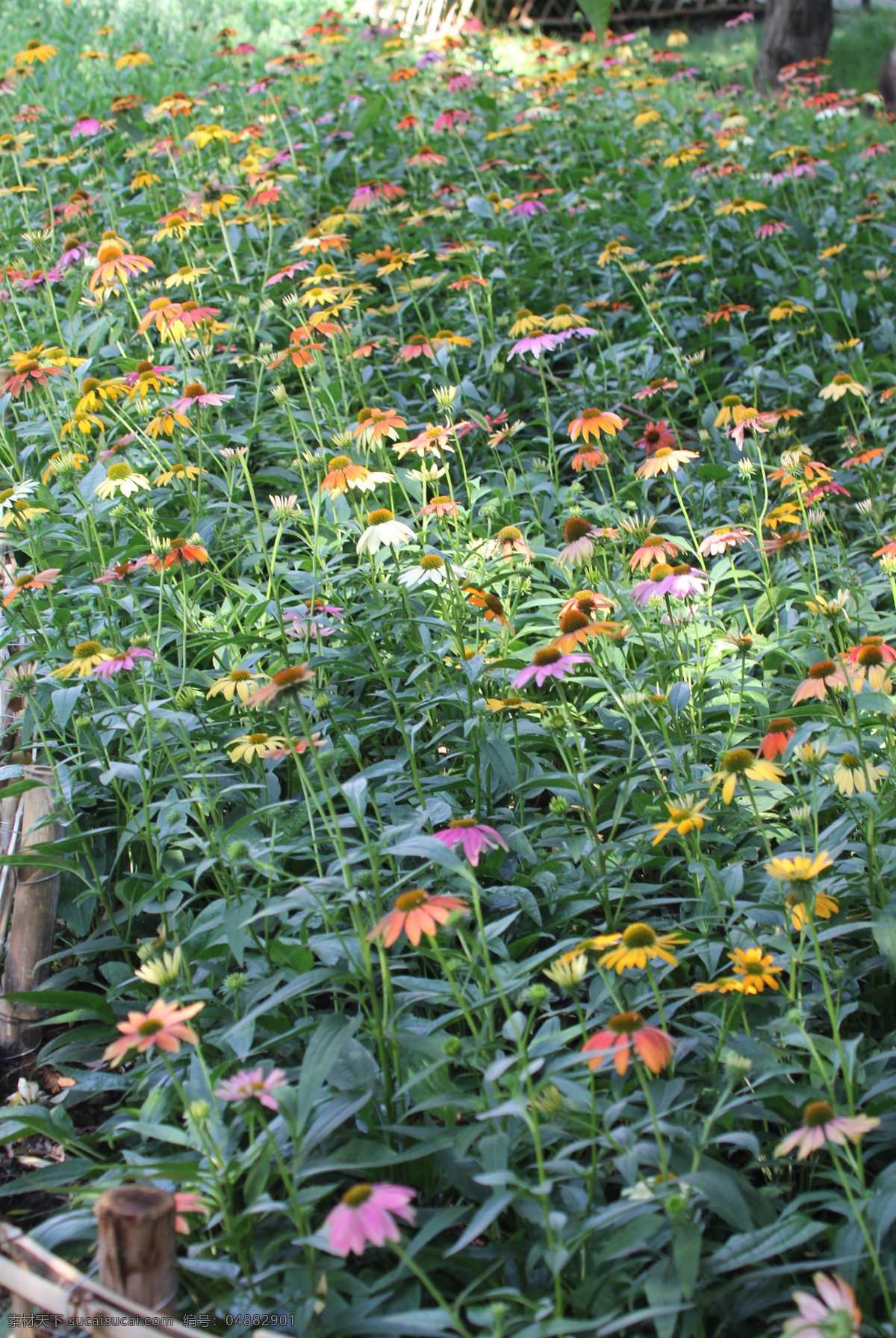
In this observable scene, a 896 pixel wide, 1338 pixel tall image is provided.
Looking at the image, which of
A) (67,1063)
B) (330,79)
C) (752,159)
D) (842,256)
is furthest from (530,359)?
(330,79)

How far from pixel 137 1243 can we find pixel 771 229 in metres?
4.13

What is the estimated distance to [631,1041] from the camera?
1.23m

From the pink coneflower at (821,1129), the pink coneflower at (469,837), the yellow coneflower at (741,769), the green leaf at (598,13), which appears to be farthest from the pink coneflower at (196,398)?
the green leaf at (598,13)

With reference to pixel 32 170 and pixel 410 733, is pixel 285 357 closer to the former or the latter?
pixel 410 733

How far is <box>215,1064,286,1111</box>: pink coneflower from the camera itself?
125cm

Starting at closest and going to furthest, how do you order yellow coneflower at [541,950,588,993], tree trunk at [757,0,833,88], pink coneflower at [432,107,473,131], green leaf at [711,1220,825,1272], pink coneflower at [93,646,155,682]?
green leaf at [711,1220,825,1272] < yellow coneflower at [541,950,588,993] < pink coneflower at [93,646,155,682] < pink coneflower at [432,107,473,131] < tree trunk at [757,0,833,88]

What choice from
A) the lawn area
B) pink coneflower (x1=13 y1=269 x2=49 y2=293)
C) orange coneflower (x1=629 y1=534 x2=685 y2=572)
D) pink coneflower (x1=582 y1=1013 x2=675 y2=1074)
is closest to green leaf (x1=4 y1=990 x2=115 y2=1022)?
the lawn area

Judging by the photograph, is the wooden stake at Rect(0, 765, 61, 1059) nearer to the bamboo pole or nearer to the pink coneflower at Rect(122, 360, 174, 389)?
the bamboo pole

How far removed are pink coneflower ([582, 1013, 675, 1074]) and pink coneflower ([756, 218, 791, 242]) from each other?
12.0ft

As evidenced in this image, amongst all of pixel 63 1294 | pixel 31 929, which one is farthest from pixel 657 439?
pixel 63 1294

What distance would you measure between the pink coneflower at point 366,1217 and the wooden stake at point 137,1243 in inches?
6.9

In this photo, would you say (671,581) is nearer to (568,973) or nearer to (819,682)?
(819,682)

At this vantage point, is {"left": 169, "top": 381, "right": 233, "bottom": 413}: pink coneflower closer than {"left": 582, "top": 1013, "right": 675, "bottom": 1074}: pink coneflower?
No

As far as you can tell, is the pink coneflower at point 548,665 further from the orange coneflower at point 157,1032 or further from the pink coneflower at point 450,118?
the pink coneflower at point 450,118
